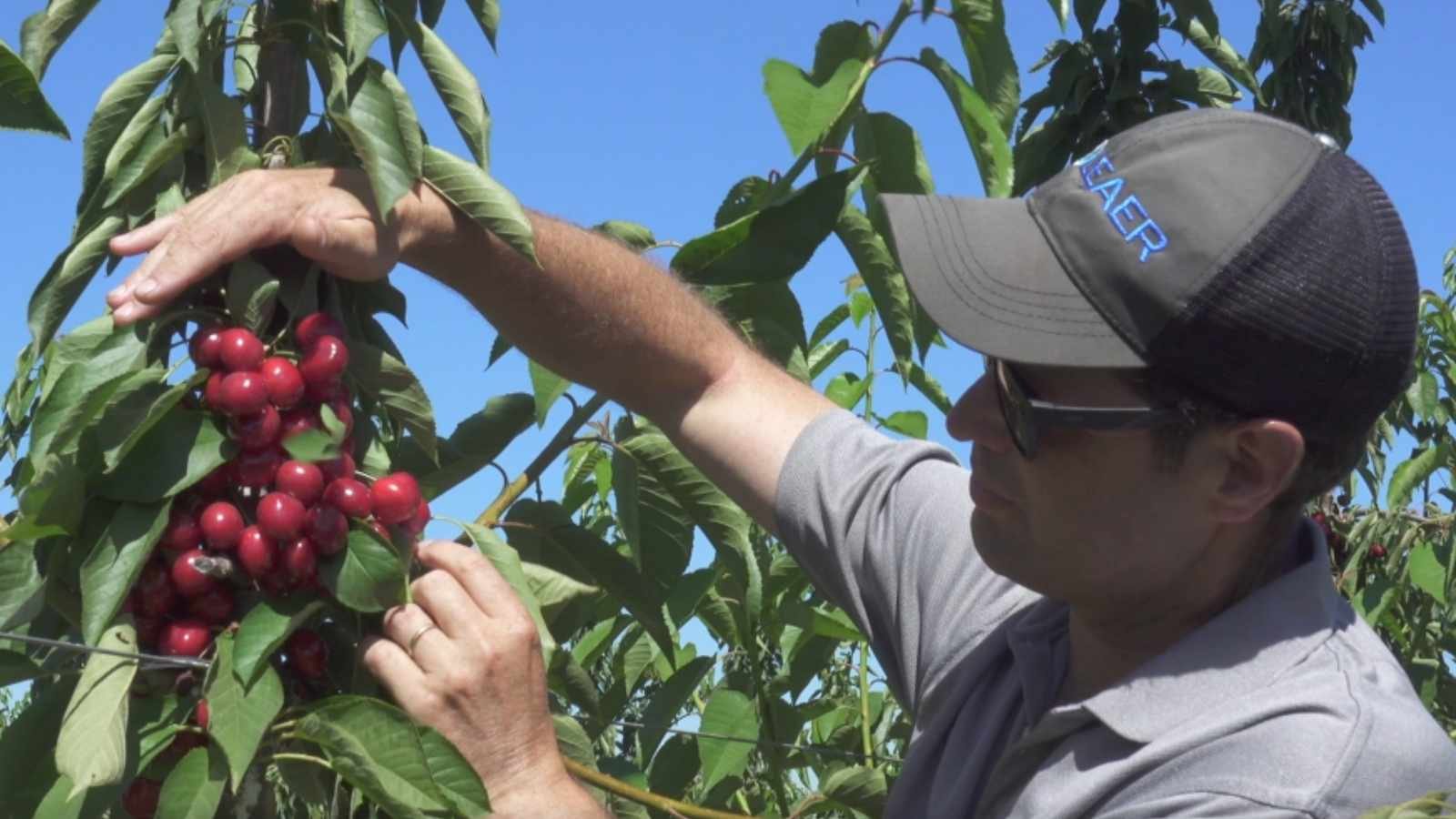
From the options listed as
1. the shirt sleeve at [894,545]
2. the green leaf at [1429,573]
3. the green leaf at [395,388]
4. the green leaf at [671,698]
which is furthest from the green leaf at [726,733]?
the green leaf at [1429,573]

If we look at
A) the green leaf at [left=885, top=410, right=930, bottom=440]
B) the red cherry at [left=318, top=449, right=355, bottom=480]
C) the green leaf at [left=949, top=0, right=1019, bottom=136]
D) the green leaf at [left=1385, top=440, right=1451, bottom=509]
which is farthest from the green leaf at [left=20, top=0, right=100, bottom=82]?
the green leaf at [left=1385, top=440, right=1451, bottom=509]

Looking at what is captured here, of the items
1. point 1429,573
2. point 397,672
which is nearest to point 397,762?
point 397,672

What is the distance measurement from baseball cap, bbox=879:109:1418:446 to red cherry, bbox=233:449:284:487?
0.62m

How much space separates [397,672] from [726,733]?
1.18 meters

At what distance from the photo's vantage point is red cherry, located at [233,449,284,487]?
1.51m

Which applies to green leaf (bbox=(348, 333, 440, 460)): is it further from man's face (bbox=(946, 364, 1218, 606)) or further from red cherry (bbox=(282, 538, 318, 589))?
man's face (bbox=(946, 364, 1218, 606))

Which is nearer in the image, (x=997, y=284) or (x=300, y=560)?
(x=300, y=560)

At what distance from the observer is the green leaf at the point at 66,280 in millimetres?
1665

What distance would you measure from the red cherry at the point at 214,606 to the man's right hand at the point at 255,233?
0.23 meters

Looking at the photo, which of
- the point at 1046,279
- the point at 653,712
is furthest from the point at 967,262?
the point at 653,712

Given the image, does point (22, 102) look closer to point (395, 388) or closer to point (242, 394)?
point (242, 394)

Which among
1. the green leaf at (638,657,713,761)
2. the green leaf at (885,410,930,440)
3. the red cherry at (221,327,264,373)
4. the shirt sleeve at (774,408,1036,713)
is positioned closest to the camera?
the red cherry at (221,327,264,373)

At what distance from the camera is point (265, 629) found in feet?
4.79

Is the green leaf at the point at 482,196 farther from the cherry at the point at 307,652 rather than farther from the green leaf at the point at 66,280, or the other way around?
the cherry at the point at 307,652
